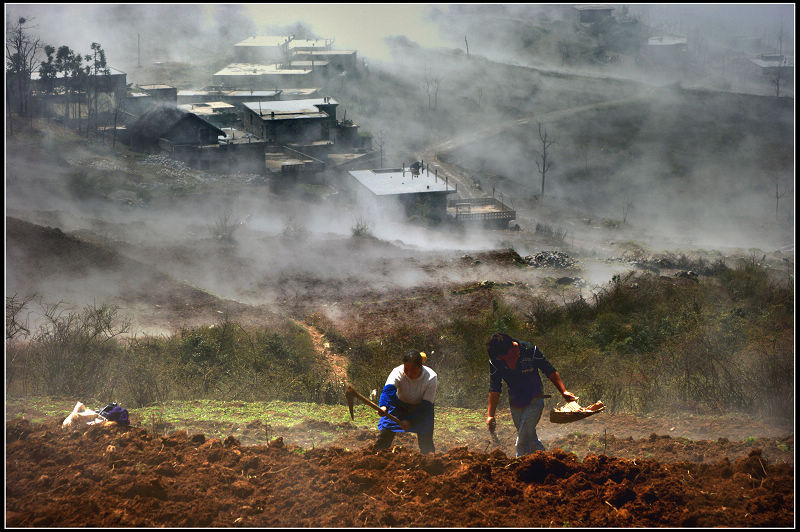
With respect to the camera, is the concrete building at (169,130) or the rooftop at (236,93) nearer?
the concrete building at (169,130)

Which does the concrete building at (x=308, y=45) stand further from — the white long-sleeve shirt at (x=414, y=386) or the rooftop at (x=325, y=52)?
the white long-sleeve shirt at (x=414, y=386)

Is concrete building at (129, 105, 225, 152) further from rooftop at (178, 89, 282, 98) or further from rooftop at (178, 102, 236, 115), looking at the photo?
rooftop at (178, 89, 282, 98)

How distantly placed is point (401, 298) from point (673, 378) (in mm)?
9299

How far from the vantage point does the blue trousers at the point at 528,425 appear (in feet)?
20.9

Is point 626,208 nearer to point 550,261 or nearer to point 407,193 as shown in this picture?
point 407,193

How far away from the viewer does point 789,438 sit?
268 inches

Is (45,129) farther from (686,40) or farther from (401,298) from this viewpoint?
(686,40)

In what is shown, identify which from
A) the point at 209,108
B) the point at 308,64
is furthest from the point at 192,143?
the point at 308,64

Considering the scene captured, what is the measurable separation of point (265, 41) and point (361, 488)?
77067 millimetres

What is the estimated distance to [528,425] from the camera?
6.38m

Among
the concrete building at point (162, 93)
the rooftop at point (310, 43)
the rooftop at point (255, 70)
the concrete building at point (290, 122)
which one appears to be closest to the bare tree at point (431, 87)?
the rooftop at point (310, 43)

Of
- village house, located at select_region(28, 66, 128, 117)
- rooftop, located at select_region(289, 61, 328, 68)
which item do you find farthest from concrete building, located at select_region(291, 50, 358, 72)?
village house, located at select_region(28, 66, 128, 117)

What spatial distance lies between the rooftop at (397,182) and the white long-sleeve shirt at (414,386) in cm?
3025

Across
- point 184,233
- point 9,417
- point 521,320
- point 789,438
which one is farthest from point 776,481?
point 184,233
